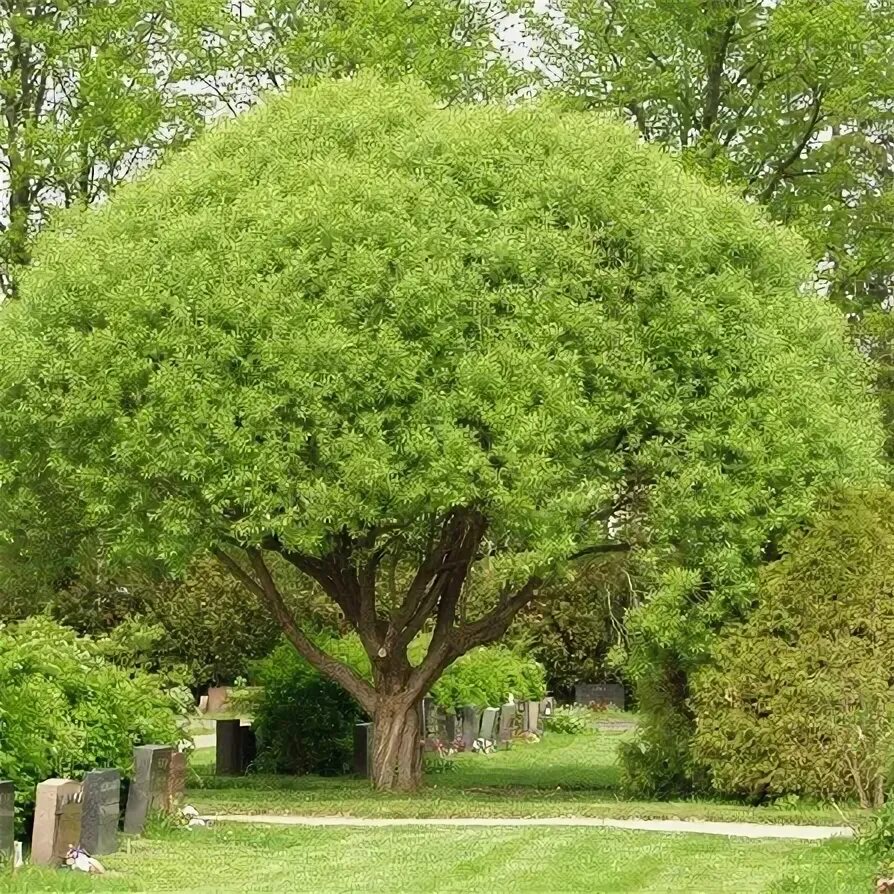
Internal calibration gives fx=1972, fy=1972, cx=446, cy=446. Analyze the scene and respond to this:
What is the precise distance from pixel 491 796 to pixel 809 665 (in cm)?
388

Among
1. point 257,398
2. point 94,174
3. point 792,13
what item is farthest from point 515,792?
point 94,174

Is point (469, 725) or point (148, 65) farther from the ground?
point (148, 65)

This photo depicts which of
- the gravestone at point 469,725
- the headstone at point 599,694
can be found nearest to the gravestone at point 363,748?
the gravestone at point 469,725

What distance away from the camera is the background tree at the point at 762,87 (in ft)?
109

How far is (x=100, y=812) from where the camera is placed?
47.3 ft

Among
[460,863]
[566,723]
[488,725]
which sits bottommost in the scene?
[460,863]

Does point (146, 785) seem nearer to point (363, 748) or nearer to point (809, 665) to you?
point (809, 665)

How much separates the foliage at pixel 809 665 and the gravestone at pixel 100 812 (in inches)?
308

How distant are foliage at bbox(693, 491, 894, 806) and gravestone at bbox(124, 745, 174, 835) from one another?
662cm

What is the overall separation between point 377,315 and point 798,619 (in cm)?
534

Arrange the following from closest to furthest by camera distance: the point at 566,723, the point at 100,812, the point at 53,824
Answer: the point at 53,824, the point at 100,812, the point at 566,723

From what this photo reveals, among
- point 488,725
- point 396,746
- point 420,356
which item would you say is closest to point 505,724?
point 488,725

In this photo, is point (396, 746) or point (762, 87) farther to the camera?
point (762, 87)

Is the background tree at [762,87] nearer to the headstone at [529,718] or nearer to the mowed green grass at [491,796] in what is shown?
the headstone at [529,718]
